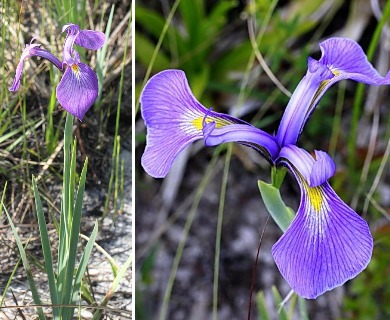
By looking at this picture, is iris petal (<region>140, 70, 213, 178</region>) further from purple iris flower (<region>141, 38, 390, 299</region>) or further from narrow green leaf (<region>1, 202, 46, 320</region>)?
narrow green leaf (<region>1, 202, 46, 320</region>)

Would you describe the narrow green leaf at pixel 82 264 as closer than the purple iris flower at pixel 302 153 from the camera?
No

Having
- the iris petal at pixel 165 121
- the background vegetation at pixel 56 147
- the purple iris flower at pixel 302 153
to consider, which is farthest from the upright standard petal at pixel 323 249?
the background vegetation at pixel 56 147

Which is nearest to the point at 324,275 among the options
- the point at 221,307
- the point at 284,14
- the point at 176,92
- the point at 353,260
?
the point at 353,260

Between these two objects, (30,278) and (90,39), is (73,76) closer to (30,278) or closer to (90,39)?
(90,39)

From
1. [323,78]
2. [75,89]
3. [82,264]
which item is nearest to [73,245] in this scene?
[82,264]

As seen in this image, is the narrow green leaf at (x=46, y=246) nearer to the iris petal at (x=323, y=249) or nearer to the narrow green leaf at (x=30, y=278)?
the narrow green leaf at (x=30, y=278)

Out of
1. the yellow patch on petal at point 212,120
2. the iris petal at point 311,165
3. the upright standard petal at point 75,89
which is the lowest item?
the iris petal at point 311,165

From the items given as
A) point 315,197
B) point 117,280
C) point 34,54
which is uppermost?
point 34,54
